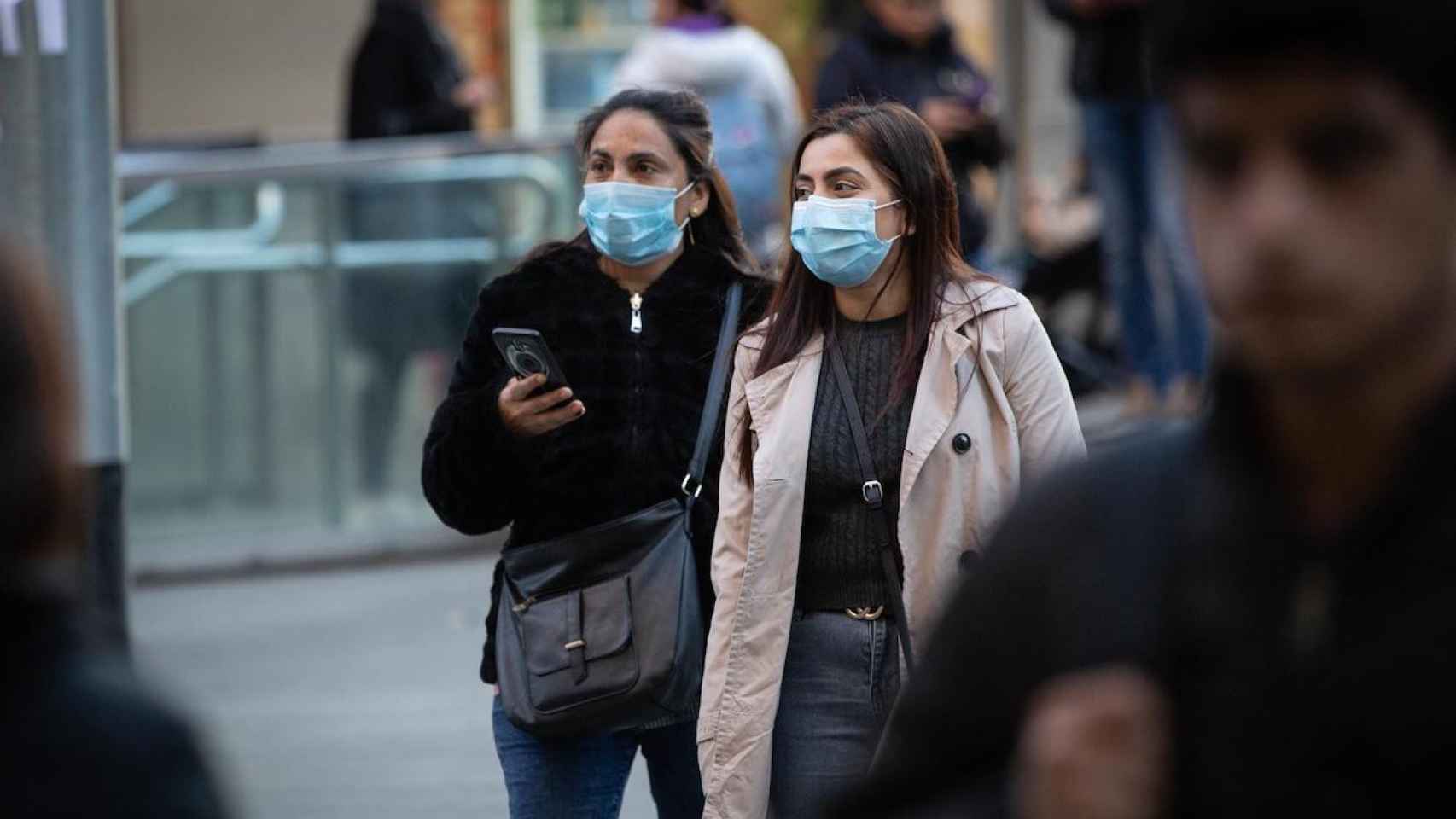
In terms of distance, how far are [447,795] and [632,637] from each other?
220 centimetres

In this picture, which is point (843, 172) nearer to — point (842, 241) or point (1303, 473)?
point (842, 241)

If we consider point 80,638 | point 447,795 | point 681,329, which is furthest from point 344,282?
point 80,638

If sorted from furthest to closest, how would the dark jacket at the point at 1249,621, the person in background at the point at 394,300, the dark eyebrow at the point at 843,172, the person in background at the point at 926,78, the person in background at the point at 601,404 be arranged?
the person in background at the point at 394,300
the person in background at the point at 926,78
the dark eyebrow at the point at 843,172
the person in background at the point at 601,404
the dark jacket at the point at 1249,621

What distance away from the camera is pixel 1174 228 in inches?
323

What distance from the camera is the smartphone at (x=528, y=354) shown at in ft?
14.1

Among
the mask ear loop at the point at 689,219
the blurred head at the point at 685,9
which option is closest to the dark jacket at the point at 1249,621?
the mask ear loop at the point at 689,219

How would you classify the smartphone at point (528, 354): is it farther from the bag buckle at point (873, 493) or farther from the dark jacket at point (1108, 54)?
the dark jacket at point (1108, 54)

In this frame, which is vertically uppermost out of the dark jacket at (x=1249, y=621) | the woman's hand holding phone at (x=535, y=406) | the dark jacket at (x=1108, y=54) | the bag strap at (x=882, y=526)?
the dark jacket at (x=1108, y=54)

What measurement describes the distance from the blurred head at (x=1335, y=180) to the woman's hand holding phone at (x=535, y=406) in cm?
281

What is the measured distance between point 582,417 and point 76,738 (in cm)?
271

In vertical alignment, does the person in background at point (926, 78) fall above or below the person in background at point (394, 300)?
above

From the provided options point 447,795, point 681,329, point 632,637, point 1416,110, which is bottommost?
point 447,795

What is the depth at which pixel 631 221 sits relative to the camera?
4625 mm

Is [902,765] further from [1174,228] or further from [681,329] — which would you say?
[1174,228]
